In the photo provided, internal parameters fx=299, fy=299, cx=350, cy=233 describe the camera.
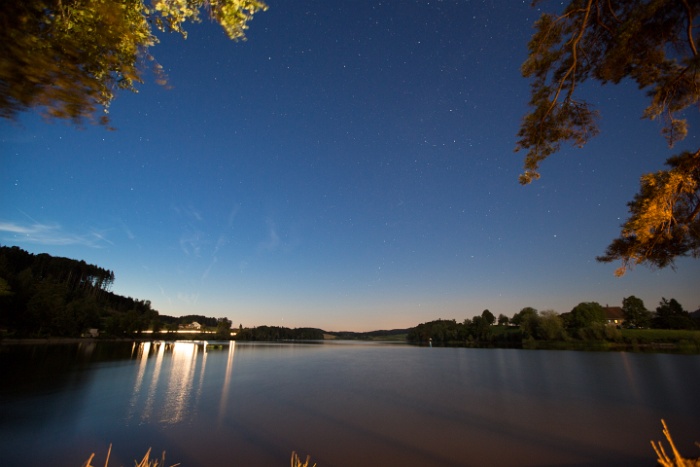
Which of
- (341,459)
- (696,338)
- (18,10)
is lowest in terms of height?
(341,459)

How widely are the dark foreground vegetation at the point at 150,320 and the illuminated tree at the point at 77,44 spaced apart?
52231 mm

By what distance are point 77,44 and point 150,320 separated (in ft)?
404

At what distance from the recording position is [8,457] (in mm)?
10094

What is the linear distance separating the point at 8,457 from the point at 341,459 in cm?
1125

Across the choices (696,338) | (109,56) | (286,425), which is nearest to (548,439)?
(286,425)

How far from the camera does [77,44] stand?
3543mm

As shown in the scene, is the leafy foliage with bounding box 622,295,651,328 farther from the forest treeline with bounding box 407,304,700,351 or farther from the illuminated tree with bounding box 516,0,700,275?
the illuminated tree with bounding box 516,0,700,275

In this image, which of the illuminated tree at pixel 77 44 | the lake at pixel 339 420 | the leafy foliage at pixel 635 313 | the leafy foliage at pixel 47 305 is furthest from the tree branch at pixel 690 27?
the leafy foliage at pixel 635 313

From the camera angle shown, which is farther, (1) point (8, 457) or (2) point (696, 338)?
(2) point (696, 338)

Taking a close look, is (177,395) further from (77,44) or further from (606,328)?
(606,328)

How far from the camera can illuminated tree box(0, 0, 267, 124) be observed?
3256 mm

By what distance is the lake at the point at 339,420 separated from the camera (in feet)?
35.9

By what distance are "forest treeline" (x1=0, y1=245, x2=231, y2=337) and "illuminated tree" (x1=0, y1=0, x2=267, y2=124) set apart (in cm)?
5240

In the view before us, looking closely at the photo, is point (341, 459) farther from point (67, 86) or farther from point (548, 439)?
point (67, 86)
